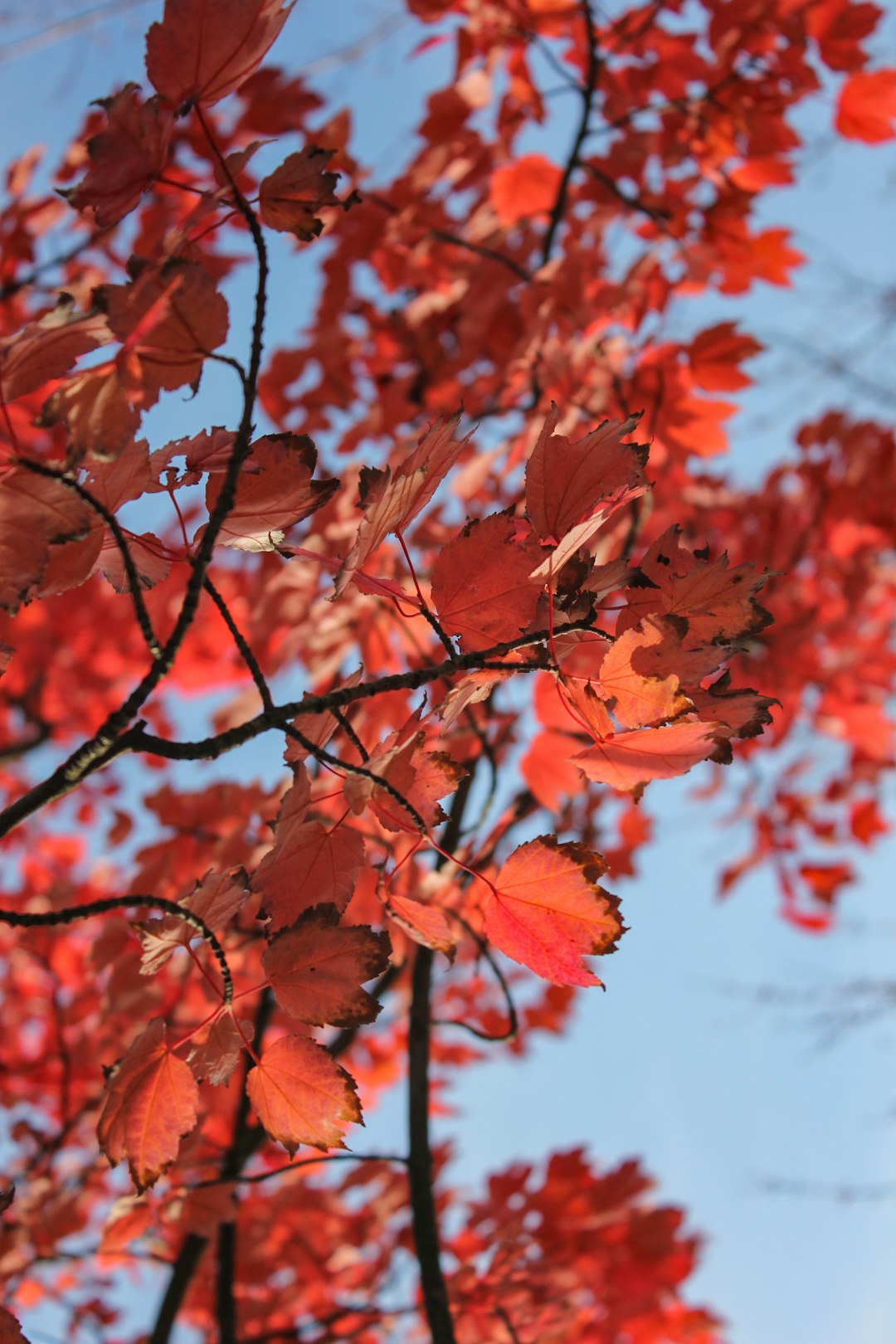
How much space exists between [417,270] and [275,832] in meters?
1.52

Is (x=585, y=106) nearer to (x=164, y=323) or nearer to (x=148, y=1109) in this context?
(x=164, y=323)

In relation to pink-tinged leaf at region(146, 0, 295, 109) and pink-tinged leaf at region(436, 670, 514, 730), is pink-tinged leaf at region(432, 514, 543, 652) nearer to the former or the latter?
pink-tinged leaf at region(436, 670, 514, 730)

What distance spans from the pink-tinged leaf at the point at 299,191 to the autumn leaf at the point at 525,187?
1096mm

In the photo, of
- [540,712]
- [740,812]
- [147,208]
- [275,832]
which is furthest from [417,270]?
[740,812]

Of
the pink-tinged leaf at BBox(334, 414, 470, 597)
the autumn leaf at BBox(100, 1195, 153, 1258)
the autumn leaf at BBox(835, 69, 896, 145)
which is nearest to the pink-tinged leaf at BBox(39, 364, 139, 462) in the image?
the pink-tinged leaf at BBox(334, 414, 470, 597)

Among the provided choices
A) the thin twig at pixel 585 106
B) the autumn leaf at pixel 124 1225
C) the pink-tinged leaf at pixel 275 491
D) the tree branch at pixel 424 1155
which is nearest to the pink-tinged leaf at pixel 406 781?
the pink-tinged leaf at pixel 275 491

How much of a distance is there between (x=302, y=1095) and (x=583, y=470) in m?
0.38

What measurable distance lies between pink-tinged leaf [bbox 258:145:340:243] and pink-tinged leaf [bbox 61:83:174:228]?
0.05m

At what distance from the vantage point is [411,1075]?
1.03 m

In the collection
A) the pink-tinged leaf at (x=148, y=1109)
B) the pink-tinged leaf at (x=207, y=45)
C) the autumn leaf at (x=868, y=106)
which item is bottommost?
the pink-tinged leaf at (x=148, y=1109)

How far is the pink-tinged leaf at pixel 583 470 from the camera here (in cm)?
51

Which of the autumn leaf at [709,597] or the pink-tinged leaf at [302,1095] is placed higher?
the autumn leaf at [709,597]

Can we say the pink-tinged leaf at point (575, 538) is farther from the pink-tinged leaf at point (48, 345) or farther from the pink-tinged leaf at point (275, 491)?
the pink-tinged leaf at point (48, 345)

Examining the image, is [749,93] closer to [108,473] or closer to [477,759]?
[477,759]
